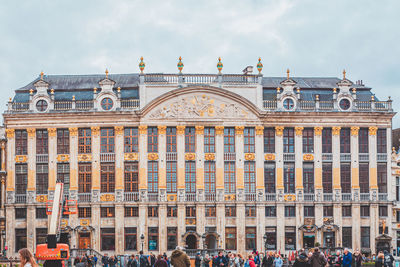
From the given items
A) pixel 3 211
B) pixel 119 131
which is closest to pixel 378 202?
pixel 119 131

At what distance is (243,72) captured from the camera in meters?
67.5

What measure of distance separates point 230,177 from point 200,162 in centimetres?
287

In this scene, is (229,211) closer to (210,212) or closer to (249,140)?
(210,212)

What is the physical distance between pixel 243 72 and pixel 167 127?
1105 centimetres

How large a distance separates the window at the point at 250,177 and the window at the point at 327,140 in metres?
6.36

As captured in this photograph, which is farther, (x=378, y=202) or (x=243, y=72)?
(x=243, y=72)

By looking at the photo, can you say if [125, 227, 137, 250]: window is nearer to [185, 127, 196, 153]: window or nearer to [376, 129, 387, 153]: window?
[185, 127, 196, 153]: window

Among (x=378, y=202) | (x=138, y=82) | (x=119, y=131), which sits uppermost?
(x=138, y=82)

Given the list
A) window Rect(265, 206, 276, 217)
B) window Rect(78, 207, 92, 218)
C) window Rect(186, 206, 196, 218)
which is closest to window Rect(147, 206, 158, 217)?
window Rect(186, 206, 196, 218)

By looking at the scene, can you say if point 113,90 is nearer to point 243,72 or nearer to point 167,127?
point 167,127

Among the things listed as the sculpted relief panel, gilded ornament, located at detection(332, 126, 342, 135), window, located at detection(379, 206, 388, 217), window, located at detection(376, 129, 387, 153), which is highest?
the sculpted relief panel

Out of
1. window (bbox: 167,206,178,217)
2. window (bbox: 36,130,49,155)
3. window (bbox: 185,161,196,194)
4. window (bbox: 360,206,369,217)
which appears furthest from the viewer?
window (bbox: 360,206,369,217)

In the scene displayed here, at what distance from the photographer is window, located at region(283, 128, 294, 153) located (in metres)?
61.5

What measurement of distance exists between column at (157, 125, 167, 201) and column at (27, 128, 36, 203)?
416 inches
